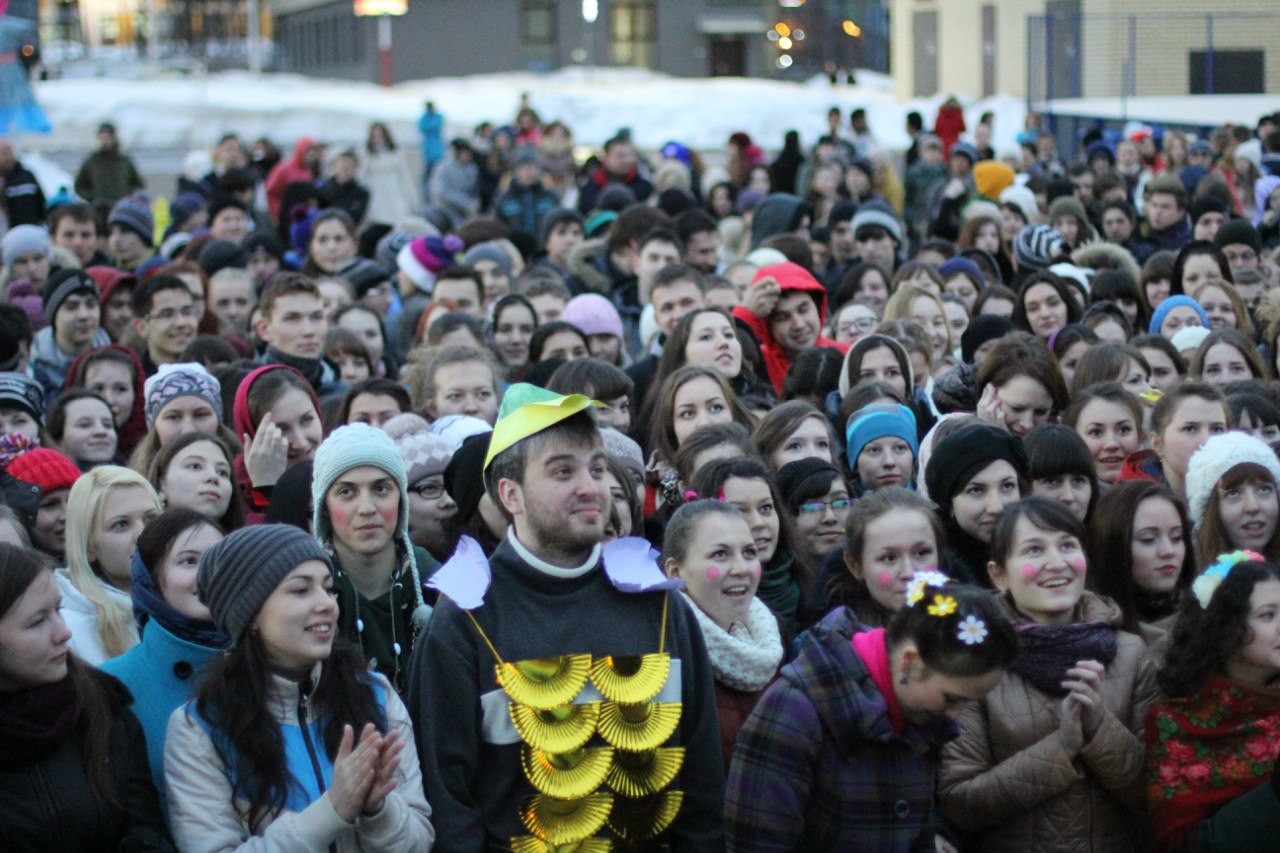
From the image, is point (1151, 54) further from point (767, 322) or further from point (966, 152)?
point (767, 322)

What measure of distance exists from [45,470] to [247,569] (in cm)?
261

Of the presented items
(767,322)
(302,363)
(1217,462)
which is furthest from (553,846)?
(767,322)

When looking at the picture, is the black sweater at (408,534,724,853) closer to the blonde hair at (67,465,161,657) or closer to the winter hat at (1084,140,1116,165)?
the blonde hair at (67,465,161,657)

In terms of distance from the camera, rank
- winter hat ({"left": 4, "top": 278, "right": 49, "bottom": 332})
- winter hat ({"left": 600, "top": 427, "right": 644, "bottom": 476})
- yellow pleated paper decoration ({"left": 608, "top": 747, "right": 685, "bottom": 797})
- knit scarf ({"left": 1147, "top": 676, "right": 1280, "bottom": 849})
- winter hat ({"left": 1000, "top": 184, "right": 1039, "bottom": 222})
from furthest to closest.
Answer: winter hat ({"left": 1000, "top": 184, "right": 1039, "bottom": 222})
winter hat ({"left": 4, "top": 278, "right": 49, "bottom": 332})
winter hat ({"left": 600, "top": 427, "right": 644, "bottom": 476})
knit scarf ({"left": 1147, "top": 676, "right": 1280, "bottom": 849})
yellow pleated paper decoration ({"left": 608, "top": 747, "right": 685, "bottom": 797})

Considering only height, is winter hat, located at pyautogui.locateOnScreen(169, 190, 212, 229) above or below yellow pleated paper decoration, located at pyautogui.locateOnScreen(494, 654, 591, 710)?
above

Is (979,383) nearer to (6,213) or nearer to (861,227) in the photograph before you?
(861,227)

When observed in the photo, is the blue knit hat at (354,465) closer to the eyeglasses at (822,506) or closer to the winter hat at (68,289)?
the eyeglasses at (822,506)

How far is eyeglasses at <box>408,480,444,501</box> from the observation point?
654cm

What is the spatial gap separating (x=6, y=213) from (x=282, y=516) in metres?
11.3

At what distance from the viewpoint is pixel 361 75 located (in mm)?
55688

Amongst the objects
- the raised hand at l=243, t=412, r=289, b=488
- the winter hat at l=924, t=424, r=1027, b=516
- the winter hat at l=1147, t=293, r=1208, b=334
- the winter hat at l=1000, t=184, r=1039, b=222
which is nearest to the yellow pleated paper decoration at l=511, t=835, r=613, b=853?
the winter hat at l=924, t=424, r=1027, b=516

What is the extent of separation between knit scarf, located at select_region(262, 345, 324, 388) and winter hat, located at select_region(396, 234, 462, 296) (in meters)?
3.13

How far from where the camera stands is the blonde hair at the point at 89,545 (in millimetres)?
5328

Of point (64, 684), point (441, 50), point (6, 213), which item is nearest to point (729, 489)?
point (64, 684)
